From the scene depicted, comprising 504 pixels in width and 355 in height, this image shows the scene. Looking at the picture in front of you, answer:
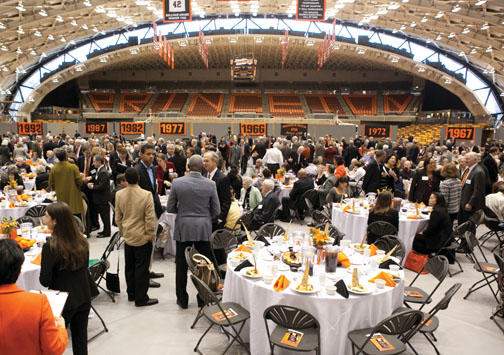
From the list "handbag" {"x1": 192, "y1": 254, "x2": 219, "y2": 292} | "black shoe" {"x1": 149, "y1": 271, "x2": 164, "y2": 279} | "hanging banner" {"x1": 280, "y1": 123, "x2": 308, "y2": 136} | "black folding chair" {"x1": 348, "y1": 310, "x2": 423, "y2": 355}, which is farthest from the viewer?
"hanging banner" {"x1": 280, "y1": 123, "x2": 308, "y2": 136}

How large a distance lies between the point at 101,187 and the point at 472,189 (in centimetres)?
675

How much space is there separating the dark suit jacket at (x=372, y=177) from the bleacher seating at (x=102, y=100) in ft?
99.4

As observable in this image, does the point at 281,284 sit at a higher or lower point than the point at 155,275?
higher

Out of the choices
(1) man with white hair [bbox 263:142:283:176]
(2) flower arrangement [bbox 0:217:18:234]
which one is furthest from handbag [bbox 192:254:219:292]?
(1) man with white hair [bbox 263:142:283:176]

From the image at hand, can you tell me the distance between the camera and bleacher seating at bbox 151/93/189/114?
3294 centimetres

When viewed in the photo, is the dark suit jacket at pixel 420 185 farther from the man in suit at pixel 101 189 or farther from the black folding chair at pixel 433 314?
the man in suit at pixel 101 189

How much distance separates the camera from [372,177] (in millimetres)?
7168

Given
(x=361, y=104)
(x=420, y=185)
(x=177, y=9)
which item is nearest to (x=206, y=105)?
(x=361, y=104)

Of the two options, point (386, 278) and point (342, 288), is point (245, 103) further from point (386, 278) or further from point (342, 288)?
point (342, 288)

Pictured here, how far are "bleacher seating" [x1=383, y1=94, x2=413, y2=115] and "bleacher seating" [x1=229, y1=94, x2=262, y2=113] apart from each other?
1147cm

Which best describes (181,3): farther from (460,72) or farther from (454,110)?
(454,110)

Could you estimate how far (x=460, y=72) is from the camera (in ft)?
81.9

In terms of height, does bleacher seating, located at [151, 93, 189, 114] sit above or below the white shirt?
above

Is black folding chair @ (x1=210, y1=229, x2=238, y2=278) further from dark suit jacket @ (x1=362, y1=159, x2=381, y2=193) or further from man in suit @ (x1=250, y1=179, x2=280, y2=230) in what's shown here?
dark suit jacket @ (x1=362, y1=159, x2=381, y2=193)
